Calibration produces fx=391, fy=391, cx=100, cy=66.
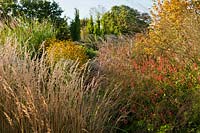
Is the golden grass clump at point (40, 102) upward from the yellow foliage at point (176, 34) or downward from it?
downward

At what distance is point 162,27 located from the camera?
23.8 ft

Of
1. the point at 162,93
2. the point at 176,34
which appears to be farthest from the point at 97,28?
the point at 162,93

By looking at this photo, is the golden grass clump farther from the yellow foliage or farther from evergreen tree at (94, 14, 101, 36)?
evergreen tree at (94, 14, 101, 36)

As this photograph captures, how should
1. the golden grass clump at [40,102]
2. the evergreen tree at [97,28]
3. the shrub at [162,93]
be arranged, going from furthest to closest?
the evergreen tree at [97,28] < the shrub at [162,93] < the golden grass clump at [40,102]

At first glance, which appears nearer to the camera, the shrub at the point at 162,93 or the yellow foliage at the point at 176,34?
the shrub at the point at 162,93

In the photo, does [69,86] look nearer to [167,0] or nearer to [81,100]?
[81,100]

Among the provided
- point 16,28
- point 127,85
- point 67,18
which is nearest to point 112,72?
point 127,85

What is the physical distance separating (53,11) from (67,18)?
0.64 metres

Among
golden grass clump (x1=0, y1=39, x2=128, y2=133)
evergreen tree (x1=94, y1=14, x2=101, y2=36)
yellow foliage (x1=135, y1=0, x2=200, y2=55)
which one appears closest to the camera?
golden grass clump (x1=0, y1=39, x2=128, y2=133)

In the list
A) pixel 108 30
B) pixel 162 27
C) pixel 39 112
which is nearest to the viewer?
pixel 39 112

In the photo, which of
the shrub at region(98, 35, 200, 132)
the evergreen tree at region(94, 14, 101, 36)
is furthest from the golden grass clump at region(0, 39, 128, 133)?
the evergreen tree at region(94, 14, 101, 36)

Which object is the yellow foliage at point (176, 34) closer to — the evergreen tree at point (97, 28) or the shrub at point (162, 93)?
the shrub at point (162, 93)

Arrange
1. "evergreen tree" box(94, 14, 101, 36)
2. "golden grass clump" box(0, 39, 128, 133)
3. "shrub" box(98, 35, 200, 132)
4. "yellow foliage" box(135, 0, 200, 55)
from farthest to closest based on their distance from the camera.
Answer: "evergreen tree" box(94, 14, 101, 36) < "yellow foliage" box(135, 0, 200, 55) < "shrub" box(98, 35, 200, 132) < "golden grass clump" box(0, 39, 128, 133)

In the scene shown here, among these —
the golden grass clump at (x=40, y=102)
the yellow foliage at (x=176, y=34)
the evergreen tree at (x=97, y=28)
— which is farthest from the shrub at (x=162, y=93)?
the evergreen tree at (x=97, y=28)
